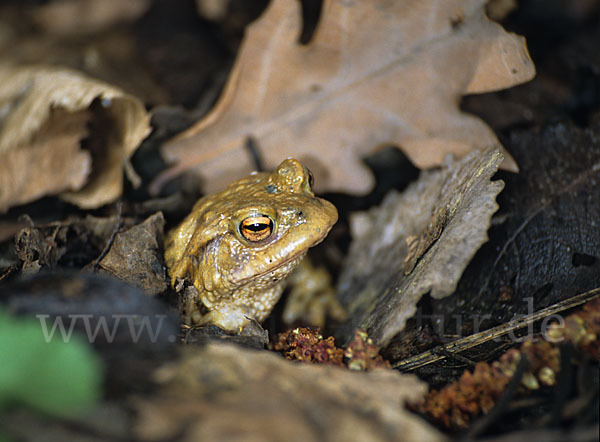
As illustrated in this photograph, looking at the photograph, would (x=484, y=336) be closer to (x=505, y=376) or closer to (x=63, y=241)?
(x=505, y=376)

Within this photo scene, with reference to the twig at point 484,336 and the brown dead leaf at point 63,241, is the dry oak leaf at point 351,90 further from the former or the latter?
the twig at point 484,336

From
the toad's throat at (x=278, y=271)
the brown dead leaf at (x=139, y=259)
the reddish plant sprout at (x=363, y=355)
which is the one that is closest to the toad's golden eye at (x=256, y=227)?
the toad's throat at (x=278, y=271)

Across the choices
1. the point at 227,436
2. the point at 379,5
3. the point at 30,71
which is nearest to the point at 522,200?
the point at 379,5

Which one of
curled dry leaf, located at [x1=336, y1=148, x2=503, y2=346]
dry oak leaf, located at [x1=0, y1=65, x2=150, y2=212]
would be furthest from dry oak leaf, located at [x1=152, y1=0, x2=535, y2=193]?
dry oak leaf, located at [x1=0, y1=65, x2=150, y2=212]

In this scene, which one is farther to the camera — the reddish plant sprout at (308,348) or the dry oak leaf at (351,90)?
the dry oak leaf at (351,90)

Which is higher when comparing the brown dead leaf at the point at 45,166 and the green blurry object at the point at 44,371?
the green blurry object at the point at 44,371

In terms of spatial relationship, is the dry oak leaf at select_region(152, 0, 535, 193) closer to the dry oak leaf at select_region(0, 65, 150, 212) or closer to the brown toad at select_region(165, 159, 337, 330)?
the dry oak leaf at select_region(0, 65, 150, 212)

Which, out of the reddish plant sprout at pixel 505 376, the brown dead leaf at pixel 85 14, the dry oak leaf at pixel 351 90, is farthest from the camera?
the brown dead leaf at pixel 85 14

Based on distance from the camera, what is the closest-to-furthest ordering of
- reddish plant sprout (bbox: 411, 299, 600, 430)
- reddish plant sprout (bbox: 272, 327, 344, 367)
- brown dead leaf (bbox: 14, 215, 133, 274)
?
reddish plant sprout (bbox: 411, 299, 600, 430), reddish plant sprout (bbox: 272, 327, 344, 367), brown dead leaf (bbox: 14, 215, 133, 274)
